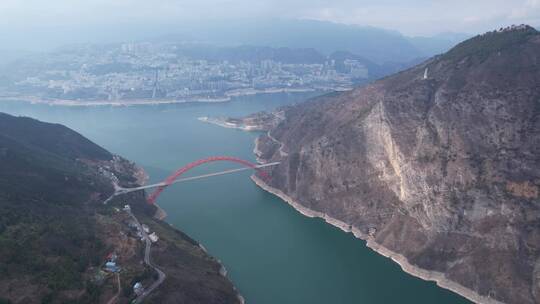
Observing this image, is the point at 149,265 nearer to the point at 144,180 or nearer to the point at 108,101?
the point at 144,180

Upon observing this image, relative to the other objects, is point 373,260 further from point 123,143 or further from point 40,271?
point 123,143

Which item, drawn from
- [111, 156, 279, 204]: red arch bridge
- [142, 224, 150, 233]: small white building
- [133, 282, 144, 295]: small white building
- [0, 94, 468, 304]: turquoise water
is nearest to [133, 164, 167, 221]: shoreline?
[0, 94, 468, 304]: turquoise water

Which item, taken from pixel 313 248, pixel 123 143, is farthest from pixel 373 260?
pixel 123 143

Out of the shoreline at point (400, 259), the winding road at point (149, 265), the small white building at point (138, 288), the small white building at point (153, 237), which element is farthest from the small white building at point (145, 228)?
the shoreline at point (400, 259)

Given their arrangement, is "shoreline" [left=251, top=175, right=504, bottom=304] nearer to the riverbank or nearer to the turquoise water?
the turquoise water

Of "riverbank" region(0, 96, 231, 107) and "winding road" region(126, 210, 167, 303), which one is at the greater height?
"winding road" region(126, 210, 167, 303)

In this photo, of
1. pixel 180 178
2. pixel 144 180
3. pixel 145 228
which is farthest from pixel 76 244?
pixel 180 178

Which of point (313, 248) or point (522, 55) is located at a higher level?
point (522, 55)
